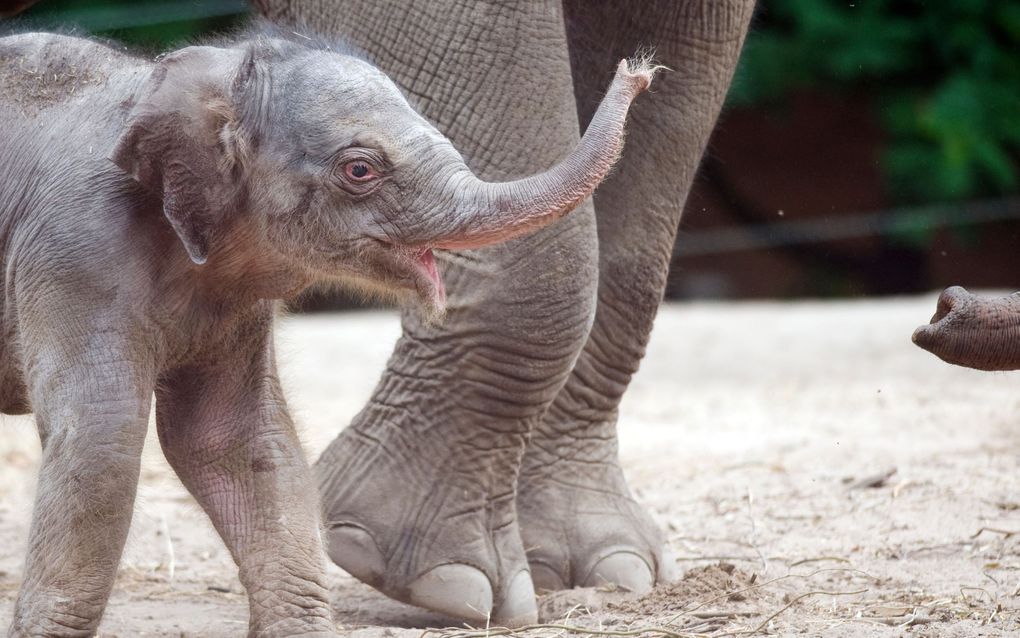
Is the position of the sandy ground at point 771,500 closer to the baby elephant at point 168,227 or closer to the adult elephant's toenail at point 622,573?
the adult elephant's toenail at point 622,573

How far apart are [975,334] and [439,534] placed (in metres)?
1.19

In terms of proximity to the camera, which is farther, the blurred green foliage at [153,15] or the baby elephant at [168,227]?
the blurred green foliage at [153,15]

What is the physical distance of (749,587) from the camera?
3412mm

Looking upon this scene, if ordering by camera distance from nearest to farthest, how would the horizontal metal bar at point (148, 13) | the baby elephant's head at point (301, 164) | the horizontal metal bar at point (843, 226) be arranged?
the baby elephant's head at point (301, 164)
the horizontal metal bar at point (148, 13)
the horizontal metal bar at point (843, 226)

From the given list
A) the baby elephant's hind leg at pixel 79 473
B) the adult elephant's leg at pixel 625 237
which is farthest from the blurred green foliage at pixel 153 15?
the baby elephant's hind leg at pixel 79 473

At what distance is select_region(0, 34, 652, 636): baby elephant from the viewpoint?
263 centimetres

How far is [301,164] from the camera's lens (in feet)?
8.80

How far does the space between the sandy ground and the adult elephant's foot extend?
13 cm

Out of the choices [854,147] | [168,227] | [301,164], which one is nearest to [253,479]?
[168,227]

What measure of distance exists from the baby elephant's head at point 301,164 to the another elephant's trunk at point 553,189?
2cm

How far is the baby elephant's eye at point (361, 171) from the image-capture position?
261cm

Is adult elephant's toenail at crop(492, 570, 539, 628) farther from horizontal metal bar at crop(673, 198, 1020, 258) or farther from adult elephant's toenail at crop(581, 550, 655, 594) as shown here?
horizontal metal bar at crop(673, 198, 1020, 258)

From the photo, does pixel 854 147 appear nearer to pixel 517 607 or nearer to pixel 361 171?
pixel 517 607

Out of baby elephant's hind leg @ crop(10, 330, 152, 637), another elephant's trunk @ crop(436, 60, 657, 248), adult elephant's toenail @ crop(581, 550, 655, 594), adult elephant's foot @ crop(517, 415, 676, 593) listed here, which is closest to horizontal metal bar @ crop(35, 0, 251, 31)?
adult elephant's foot @ crop(517, 415, 676, 593)
